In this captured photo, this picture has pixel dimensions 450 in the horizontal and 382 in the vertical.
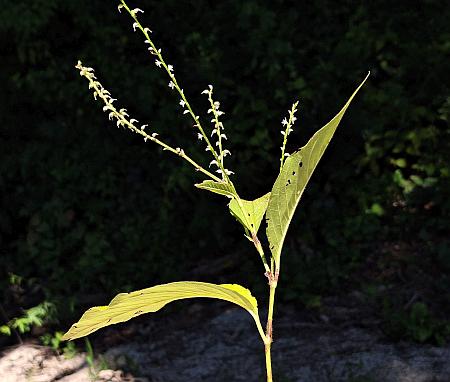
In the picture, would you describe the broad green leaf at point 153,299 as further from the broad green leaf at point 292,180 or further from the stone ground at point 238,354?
the stone ground at point 238,354

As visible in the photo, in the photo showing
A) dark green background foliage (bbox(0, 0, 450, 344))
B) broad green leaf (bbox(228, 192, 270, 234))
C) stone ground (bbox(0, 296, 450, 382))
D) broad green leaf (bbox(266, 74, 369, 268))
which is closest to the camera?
broad green leaf (bbox(266, 74, 369, 268))

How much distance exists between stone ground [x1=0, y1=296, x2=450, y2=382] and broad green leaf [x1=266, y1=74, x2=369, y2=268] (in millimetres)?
2424

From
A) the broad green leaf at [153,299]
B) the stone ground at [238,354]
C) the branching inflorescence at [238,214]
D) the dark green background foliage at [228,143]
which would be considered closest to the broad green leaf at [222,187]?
the branching inflorescence at [238,214]

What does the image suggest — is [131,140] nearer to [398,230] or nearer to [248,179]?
[248,179]

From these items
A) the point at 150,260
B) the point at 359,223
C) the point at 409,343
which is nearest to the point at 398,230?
the point at 359,223

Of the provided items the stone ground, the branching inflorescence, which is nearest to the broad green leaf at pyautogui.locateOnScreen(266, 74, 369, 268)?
the branching inflorescence

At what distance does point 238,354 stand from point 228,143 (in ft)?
6.49

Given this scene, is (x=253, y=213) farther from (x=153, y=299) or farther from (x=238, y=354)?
(x=238, y=354)

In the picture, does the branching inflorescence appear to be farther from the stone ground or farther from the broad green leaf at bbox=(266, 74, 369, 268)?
the stone ground

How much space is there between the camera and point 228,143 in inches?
217

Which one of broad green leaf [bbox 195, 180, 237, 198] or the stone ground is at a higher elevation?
the stone ground

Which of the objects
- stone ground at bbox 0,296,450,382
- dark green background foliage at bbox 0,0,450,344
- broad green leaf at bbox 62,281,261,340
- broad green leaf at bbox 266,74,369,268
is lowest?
broad green leaf at bbox 62,281,261,340

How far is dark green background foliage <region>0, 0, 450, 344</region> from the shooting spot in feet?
16.4

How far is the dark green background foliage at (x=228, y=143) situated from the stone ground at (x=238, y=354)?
1.25 feet
